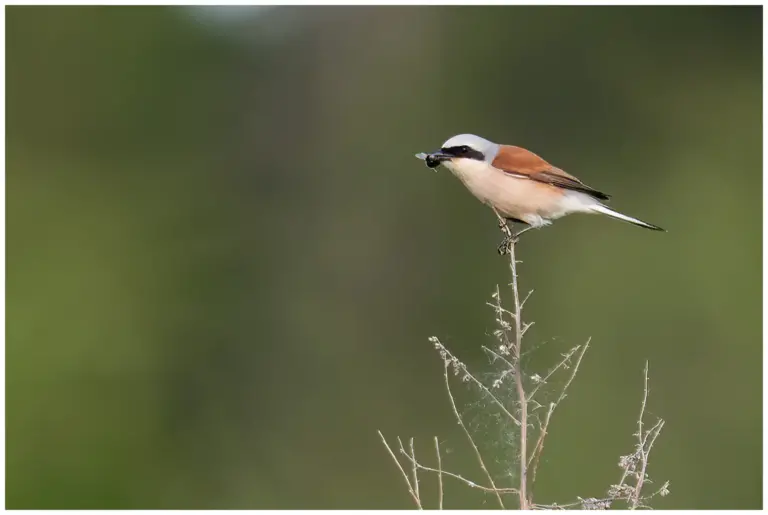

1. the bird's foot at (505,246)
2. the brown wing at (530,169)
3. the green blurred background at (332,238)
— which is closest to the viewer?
the bird's foot at (505,246)

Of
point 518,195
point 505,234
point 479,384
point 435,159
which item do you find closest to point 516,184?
point 518,195

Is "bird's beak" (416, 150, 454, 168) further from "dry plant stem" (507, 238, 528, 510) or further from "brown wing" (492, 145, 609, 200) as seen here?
"dry plant stem" (507, 238, 528, 510)

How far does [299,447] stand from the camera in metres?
7.66

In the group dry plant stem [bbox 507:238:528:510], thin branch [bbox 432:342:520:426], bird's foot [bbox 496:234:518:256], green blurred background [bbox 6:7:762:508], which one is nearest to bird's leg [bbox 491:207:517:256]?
bird's foot [bbox 496:234:518:256]

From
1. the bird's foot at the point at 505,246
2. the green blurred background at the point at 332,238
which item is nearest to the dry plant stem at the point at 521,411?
the bird's foot at the point at 505,246

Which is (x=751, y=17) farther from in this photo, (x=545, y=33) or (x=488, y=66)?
(x=488, y=66)

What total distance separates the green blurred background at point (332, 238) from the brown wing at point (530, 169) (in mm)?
3861

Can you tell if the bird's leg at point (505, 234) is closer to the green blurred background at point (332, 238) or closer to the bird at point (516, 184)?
the bird at point (516, 184)

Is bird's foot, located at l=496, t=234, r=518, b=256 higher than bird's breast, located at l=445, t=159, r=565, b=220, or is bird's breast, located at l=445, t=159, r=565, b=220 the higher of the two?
bird's breast, located at l=445, t=159, r=565, b=220

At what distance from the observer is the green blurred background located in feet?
24.9

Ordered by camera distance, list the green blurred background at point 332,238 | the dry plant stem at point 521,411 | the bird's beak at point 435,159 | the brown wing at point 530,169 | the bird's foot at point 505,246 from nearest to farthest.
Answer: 1. the dry plant stem at point 521,411
2. the bird's beak at point 435,159
3. the bird's foot at point 505,246
4. the brown wing at point 530,169
5. the green blurred background at point 332,238

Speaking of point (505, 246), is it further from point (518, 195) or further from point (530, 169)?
point (530, 169)

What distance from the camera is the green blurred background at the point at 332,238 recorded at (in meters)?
7.59

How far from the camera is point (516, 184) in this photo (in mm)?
3471
